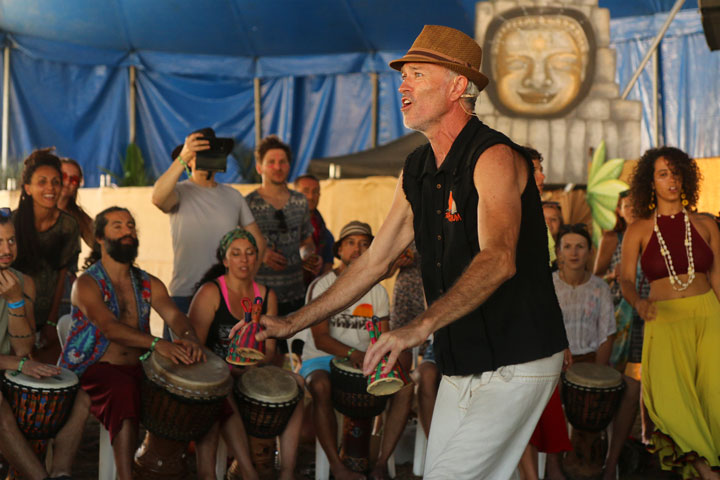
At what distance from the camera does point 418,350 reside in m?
6.45

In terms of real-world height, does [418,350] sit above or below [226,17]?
below

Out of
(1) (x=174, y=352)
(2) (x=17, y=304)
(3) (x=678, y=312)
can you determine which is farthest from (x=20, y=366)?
(3) (x=678, y=312)

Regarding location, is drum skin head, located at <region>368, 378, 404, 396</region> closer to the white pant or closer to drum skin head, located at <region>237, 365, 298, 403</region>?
the white pant

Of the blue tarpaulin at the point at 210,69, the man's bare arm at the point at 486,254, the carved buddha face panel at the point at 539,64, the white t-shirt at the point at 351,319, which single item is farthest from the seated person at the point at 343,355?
the blue tarpaulin at the point at 210,69

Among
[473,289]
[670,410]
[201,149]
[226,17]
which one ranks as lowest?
[670,410]

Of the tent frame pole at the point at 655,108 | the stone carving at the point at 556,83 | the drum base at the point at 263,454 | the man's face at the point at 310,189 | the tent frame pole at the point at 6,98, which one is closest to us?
the drum base at the point at 263,454

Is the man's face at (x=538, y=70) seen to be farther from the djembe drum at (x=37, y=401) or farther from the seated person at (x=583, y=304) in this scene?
the djembe drum at (x=37, y=401)

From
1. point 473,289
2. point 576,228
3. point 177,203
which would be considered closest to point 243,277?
point 177,203

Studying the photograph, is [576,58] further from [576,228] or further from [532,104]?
[576,228]

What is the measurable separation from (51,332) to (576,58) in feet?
19.4

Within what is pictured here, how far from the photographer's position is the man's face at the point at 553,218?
619cm

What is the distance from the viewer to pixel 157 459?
4.96 meters

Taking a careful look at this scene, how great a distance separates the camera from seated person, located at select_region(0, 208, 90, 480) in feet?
14.6

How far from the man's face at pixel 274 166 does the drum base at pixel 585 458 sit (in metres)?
2.49
